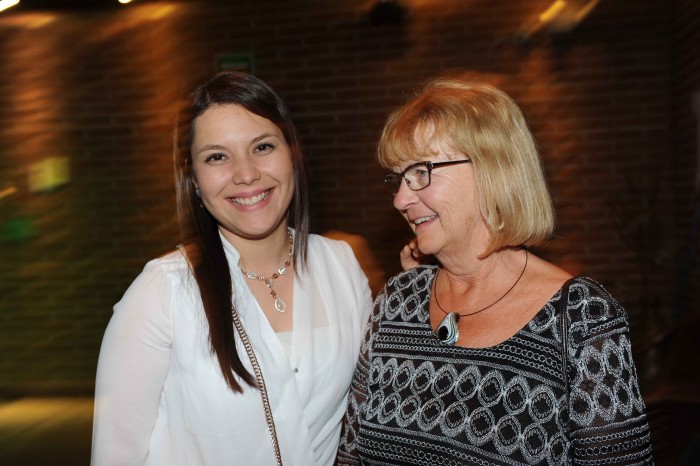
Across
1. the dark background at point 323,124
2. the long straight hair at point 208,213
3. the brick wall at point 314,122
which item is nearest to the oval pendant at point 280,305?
the long straight hair at point 208,213

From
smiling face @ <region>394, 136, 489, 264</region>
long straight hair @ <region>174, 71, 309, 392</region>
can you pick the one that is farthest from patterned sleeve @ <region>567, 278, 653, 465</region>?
long straight hair @ <region>174, 71, 309, 392</region>

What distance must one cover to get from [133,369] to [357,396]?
66 cm

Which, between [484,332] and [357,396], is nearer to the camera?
[484,332]

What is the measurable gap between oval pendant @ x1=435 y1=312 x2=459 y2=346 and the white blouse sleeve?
2.43 ft

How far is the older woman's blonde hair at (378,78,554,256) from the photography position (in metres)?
1.82

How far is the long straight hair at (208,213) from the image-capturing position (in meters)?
1.92

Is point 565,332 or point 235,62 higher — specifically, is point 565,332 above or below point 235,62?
below

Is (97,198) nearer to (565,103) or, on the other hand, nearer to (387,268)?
(387,268)

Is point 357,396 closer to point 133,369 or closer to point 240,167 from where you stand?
point 133,369

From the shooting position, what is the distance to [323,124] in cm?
525

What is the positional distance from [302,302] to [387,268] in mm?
3061

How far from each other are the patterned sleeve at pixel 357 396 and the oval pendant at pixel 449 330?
0.89ft

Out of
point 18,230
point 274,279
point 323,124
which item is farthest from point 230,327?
point 18,230

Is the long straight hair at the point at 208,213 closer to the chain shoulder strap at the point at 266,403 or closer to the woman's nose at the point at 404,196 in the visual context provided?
the chain shoulder strap at the point at 266,403
